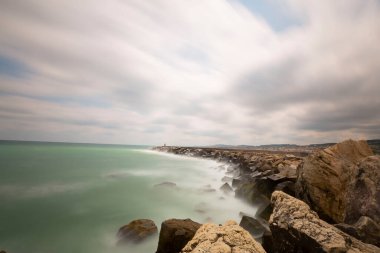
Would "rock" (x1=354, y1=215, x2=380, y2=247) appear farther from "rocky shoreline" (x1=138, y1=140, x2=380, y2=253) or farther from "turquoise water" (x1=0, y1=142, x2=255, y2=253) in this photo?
"turquoise water" (x1=0, y1=142, x2=255, y2=253)

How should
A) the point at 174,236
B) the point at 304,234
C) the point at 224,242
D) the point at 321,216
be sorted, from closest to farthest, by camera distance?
the point at 224,242 → the point at 304,234 → the point at 174,236 → the point at 321,216

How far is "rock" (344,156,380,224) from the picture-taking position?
15.2 ft

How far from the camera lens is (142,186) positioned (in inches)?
693

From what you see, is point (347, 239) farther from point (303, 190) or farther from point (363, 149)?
point (363, 149)

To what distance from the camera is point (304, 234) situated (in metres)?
3.39

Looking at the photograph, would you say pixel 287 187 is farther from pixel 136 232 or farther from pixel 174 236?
pixel 136 232

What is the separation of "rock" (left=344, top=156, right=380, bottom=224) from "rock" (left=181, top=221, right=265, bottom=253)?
308 cm

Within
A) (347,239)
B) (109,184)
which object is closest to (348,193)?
(347,239)

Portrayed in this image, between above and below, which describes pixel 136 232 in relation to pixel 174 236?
below

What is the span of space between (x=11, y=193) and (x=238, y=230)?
18.0m

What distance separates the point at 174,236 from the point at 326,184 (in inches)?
171

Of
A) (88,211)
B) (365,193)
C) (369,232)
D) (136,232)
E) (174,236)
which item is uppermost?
(365,193)

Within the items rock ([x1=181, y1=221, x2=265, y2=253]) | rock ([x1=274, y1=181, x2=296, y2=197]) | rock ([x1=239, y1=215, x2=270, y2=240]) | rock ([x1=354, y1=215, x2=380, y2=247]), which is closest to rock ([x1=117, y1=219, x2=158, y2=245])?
rock ([x1=239, y1=215, x2=270, y2=240])

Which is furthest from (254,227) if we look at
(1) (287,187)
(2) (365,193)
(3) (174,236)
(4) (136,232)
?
(4) (136,232)
